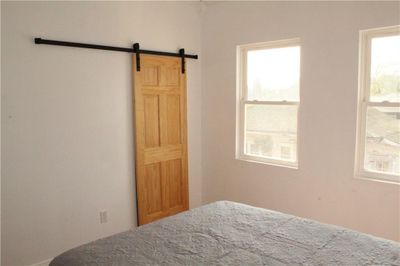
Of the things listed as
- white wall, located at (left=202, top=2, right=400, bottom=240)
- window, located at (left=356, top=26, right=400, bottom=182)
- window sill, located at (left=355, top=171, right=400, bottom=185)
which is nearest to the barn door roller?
white wall, located at (left=202, top=2, right=400, bottom=240)

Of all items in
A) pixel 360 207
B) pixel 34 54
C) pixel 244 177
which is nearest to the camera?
pixel 34 54

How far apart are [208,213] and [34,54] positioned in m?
1.87

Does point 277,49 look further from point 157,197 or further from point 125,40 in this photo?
point 157,197

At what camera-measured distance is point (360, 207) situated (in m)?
2.95

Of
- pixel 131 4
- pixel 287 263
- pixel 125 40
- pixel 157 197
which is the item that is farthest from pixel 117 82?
pixel 287 263

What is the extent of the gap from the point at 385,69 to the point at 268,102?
3.81 feet

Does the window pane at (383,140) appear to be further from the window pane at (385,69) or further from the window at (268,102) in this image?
the window at (268,102)

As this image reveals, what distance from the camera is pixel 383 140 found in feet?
9.39

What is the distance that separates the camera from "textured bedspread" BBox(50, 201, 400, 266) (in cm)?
175

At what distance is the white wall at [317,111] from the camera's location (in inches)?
113

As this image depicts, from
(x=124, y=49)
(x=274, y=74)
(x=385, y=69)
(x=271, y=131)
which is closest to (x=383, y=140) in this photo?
(x=385, y=69)

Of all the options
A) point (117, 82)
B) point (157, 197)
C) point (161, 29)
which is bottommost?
point (157, 197)

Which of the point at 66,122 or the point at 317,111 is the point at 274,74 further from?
the point at 66,122

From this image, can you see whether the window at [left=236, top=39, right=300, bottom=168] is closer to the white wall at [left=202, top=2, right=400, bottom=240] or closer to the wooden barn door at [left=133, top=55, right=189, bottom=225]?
the white wall at [left=202, top=2, right=400, bottom=240]
